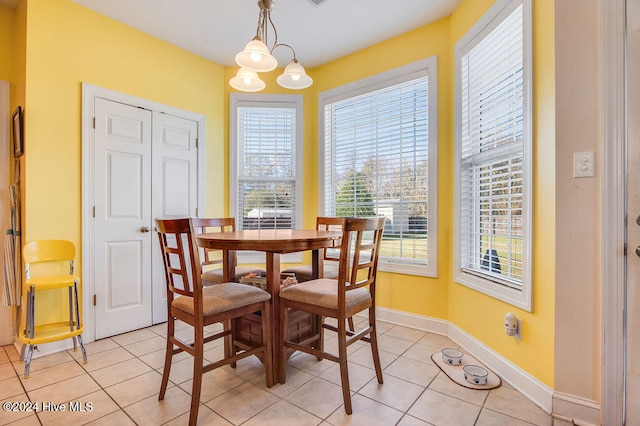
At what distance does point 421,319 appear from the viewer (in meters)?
2.83

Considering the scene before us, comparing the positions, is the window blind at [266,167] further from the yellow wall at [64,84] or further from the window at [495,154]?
the window at [495,154]

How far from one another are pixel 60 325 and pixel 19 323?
478mm

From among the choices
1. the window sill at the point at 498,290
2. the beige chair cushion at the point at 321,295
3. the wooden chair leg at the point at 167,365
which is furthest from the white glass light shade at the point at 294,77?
the window sill at the point at 498,290

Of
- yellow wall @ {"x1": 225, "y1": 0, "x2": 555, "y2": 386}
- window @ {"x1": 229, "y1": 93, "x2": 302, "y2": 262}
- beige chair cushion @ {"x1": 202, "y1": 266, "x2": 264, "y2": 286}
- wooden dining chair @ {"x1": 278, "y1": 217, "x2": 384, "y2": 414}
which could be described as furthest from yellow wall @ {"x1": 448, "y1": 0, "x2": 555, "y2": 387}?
window @ {"x1": 229, "y1": 93, "x2": 302, "y2": 262}

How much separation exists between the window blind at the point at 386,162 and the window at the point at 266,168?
0.41m

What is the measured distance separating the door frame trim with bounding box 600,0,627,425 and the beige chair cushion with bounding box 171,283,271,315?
1.72 m

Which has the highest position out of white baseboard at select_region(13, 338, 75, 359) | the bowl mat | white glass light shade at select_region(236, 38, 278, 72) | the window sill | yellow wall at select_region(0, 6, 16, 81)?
yellow wall at select_region(0, 6, 16, 81)

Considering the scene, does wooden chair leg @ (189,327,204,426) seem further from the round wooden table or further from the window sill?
the window sill

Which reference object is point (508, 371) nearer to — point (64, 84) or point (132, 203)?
point (132, 203)

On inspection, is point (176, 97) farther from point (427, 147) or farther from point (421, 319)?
point (421, 319)

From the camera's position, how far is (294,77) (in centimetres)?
218

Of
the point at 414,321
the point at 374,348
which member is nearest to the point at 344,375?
the point at 374,348

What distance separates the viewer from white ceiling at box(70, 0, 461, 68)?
99.2 inches

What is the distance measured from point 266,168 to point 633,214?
3053 mm
